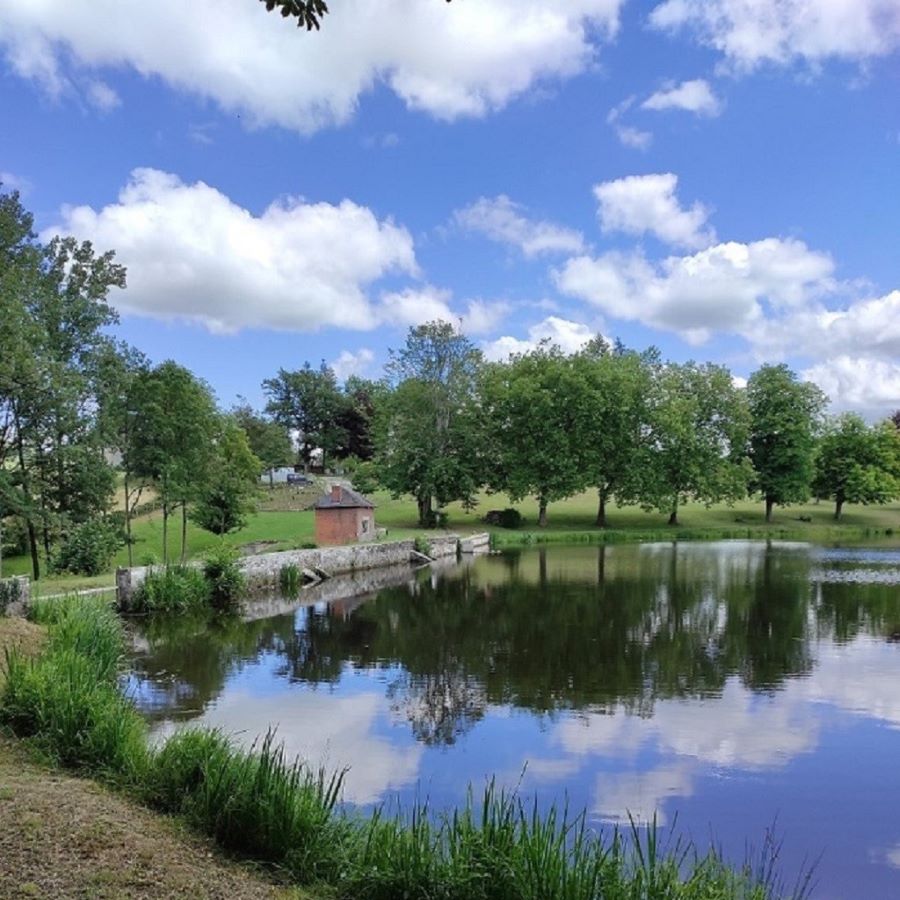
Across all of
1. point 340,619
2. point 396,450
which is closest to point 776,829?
point 340,619

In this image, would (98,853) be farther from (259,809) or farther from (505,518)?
(505,518)

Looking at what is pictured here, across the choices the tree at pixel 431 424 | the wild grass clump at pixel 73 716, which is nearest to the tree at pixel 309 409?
the tree at pixel 431 424

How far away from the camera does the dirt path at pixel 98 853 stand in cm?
425

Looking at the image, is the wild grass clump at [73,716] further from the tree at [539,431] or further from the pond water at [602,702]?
the tree at [539,431]

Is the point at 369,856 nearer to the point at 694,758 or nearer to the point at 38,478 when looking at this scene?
the point at 694,758

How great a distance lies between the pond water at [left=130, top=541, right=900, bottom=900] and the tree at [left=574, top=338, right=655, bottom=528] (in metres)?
27.9

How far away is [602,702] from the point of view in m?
11.1

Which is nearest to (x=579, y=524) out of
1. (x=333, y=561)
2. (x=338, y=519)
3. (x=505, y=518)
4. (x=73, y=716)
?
(x=505, y=518)

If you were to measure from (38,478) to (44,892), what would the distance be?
23.3 m

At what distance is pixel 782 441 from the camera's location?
5347cm

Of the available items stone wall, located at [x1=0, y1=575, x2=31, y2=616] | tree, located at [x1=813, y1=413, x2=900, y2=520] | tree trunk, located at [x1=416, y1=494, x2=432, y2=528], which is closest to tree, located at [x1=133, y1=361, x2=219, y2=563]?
stone wall, located at [x1=0, y1=575, x2=31, y2=616]

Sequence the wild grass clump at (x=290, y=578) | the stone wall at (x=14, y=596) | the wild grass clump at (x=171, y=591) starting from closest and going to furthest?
the stone wall at (x=14, y=596), the wild grass clump at (x=171, y=591), the wild grass clump at (x=290, y=578)

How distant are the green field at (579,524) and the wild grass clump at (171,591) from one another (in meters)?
10.6

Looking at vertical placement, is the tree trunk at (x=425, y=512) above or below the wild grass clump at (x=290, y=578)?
above
